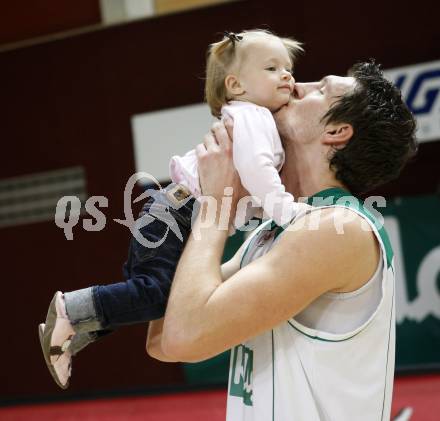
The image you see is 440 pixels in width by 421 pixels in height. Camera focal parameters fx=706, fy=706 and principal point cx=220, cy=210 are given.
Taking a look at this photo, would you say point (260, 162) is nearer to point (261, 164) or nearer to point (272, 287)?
point (261, 164)

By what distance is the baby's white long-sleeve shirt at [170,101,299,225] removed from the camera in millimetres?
1664

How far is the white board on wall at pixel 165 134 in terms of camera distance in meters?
5.94

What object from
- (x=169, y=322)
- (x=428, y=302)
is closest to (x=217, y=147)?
(x=169, y=322)

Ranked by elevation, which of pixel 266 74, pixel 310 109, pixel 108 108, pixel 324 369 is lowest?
pixel 324 369

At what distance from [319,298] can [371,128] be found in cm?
42

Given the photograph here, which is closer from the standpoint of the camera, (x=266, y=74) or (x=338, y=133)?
(x=338, y=133)

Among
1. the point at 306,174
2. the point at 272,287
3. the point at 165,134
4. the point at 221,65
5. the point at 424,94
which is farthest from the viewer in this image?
the point at 165,134

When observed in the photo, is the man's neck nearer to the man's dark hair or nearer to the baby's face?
the man's dark hair

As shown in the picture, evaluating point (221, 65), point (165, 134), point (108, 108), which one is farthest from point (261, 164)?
point (108, 108)

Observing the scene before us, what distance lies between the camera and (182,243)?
184 centimetres

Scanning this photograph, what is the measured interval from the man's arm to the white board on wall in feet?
14.6

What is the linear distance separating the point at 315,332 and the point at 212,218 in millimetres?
363

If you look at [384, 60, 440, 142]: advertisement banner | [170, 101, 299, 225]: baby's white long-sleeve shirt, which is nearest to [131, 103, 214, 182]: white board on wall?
[384, 60, 440, 142]: advertisement banner

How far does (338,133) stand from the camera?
5.43 feet
